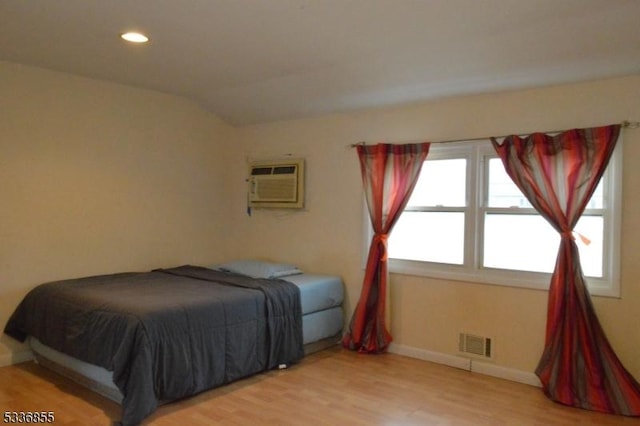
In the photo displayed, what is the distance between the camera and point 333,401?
10.7ft

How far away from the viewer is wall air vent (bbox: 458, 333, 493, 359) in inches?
151

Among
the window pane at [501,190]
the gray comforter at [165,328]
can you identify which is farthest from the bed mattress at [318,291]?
the window pane at [501,190]

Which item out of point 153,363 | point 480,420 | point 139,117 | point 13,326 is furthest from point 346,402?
point 139,117

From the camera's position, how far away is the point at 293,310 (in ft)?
13.1

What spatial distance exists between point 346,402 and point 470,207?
70.7 inches

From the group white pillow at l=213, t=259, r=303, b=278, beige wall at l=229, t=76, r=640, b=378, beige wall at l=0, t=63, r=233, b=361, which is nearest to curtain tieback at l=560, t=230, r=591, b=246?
beige wall at l=229, t=76, r=640, b=378

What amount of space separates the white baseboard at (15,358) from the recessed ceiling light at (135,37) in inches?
102

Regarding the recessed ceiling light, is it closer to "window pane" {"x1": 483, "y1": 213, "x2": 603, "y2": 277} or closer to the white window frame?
the white window frame

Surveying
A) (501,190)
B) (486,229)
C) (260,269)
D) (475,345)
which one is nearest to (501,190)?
(501,190)

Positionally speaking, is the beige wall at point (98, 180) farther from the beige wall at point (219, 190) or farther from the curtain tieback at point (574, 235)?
the curtain tieback at point (574, 235)

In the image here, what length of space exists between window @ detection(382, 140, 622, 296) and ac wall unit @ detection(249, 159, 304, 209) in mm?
1116

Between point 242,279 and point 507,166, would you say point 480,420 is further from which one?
point 242,279

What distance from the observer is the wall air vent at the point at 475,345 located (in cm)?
382

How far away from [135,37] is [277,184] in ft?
7.27
